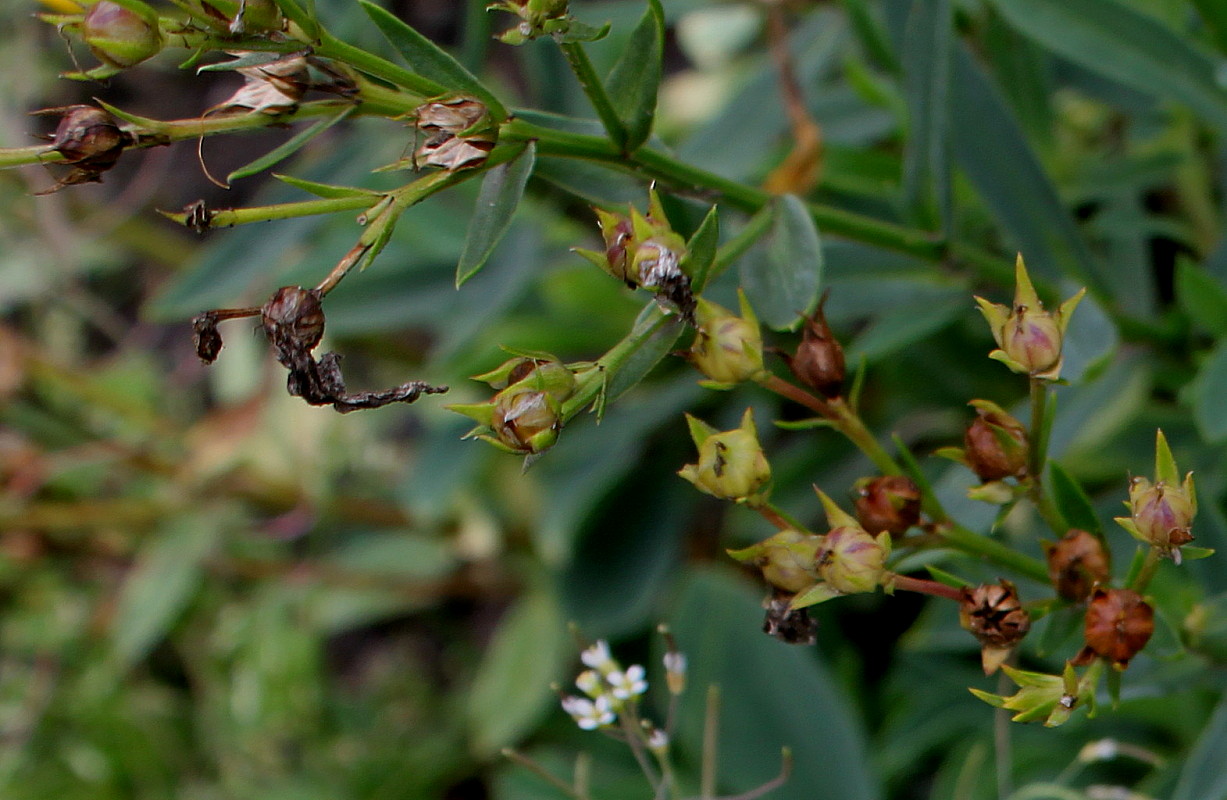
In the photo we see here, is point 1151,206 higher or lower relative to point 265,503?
higher

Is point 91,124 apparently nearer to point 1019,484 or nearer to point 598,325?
point 1019,484

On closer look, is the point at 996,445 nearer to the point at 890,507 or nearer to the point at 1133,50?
the point at 890,507

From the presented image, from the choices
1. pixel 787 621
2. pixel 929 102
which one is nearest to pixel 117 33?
pixel 787 621

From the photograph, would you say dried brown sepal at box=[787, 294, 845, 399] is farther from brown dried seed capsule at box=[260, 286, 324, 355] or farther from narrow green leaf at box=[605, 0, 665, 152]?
brown dried seed capsule at box=[260, 286, 324, 355]

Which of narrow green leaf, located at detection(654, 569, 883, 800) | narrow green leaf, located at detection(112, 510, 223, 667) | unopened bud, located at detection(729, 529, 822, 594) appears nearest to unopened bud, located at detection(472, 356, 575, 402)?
unopened bud, located at detection(729, 529, 822, 594)

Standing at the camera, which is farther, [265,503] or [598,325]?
[265,503]

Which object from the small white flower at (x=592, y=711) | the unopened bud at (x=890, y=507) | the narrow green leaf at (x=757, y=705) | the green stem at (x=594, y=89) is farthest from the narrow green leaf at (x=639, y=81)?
the narrow green leaf at (x=757, y=705)

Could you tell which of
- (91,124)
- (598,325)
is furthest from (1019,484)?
(598,325)
